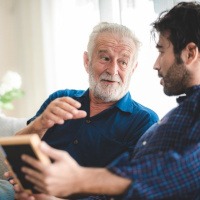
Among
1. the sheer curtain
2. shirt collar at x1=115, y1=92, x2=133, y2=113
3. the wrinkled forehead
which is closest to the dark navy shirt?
shirt collar at x1=115, y1=92, x2=133, y2=113

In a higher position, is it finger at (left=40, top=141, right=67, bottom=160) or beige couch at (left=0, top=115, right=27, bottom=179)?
finger at (left=40, top=141, right=67, bottom=160)

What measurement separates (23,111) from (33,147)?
6.83 feet

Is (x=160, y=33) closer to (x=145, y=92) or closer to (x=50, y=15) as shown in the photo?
(x=145, y=92)

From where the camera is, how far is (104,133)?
146cm

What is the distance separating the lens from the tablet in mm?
770

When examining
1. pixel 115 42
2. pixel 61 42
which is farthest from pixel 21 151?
pixel 61 42

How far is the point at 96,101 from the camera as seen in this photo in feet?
5.35

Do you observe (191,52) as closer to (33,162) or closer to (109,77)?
(109,77)

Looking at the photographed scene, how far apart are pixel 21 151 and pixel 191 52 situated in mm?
653

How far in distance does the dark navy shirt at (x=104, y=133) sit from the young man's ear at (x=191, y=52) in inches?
17.3

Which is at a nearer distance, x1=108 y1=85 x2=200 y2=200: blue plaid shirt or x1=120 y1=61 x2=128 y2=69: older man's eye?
x1=108 y1=85 x2=200 y2=200: blue plaid shirt

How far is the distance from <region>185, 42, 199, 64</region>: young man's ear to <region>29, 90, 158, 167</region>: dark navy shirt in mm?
439

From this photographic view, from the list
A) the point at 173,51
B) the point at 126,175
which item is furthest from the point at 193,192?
the point at 173,51

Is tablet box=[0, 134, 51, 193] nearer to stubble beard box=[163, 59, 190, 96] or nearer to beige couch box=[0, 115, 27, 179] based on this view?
stubble beard box=[163, 59, 190, 96]
